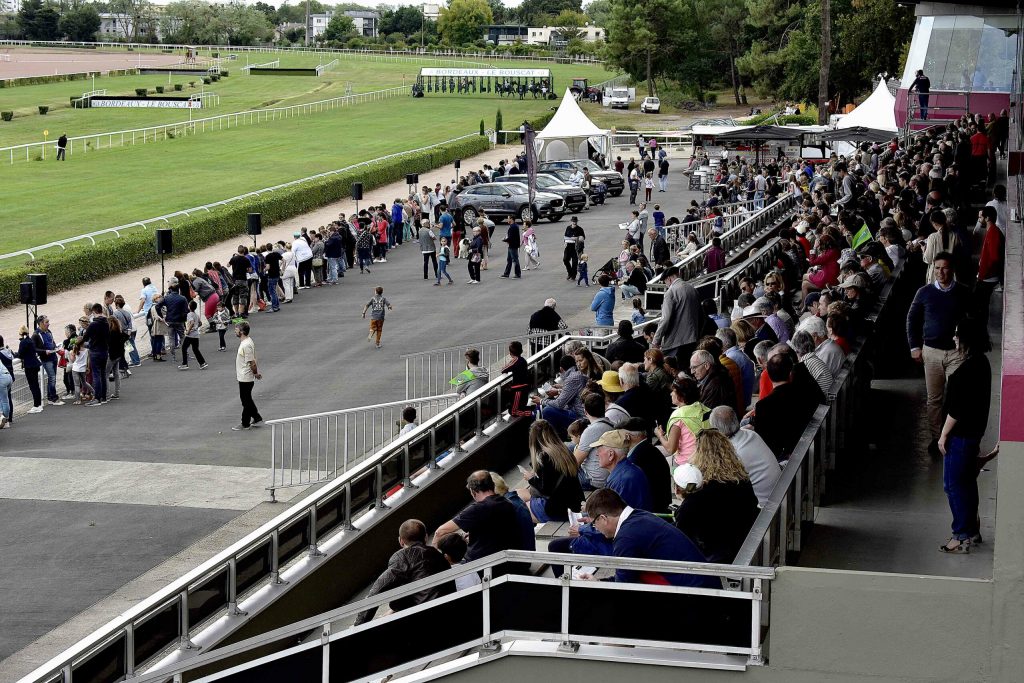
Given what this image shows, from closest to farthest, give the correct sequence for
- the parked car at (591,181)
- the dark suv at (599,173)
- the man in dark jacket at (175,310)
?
the man in dark jacket at (175,310) < the parked car at (591,181) < the dark suv at (599,173)

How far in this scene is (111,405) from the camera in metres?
21.5

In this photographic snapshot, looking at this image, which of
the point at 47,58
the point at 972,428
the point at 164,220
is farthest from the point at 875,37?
the point at 47,58

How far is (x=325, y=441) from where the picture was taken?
17.5 m

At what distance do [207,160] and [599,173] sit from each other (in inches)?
963

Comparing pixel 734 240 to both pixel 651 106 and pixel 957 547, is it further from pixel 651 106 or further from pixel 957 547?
pixel 651 106

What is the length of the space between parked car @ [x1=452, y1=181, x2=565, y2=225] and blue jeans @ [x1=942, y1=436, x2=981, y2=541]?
1289 inches

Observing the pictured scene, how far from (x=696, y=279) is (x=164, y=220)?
82.4 ft

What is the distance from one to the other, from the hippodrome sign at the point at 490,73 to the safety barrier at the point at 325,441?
3245 inches

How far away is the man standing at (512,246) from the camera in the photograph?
31422 mm

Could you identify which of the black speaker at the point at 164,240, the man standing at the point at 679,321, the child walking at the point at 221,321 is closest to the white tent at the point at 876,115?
the child walking at the point at 221,321

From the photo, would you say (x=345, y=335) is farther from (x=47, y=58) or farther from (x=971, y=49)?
(x=47, y=58)

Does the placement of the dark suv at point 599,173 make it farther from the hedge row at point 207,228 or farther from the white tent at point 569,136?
the hedge row at point 207,228

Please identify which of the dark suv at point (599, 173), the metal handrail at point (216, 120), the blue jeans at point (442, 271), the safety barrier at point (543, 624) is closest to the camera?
the safety barrier at point (543, 624)

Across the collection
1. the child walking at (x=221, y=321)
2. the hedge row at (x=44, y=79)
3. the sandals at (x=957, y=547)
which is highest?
the hedge row at (x=44, y=79)
